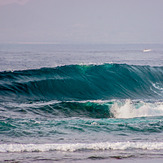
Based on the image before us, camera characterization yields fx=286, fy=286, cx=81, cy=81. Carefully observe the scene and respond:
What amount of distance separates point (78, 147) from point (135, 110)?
7.52m

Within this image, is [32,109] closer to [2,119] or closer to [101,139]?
[2,119]

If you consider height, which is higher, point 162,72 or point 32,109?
point 162,72

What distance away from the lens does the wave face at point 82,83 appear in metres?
18.5

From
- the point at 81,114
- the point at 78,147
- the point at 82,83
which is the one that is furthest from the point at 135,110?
the point at 82,83

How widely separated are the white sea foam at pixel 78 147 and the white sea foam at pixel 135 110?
611 cm

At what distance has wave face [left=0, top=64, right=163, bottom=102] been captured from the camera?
18.5 metres

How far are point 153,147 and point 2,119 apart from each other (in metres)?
5.96

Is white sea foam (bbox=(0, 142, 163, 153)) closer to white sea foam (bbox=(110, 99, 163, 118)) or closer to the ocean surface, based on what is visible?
the ocean surface

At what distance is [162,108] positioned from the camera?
1496 centimetres

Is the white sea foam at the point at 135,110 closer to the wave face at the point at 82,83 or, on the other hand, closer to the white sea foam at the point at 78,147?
the wave face at the point at 82,83

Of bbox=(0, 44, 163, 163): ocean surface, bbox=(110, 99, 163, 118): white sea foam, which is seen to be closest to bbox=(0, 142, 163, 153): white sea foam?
bbox=(0, 44, 163, 163): ocean surface

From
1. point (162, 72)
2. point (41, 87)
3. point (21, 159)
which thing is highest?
point (162, 72)

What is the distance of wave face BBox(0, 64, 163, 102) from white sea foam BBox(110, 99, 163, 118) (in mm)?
4606

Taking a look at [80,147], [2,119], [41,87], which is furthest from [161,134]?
[41,87]
